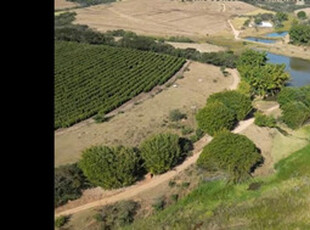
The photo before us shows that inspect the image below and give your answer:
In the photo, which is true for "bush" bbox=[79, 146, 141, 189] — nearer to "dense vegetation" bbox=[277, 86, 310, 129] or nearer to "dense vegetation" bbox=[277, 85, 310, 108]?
"dense vegetation" bbox=[277, 86, 310, 129]

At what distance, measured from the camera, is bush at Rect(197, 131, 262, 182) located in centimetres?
3083

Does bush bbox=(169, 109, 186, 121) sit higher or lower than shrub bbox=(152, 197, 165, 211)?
higher

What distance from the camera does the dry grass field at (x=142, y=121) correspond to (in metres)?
37.0

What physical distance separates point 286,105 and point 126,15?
80087 mm

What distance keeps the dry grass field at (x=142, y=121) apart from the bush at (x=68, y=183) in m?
3.15

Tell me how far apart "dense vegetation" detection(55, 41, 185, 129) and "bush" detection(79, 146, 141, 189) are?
11943 mm

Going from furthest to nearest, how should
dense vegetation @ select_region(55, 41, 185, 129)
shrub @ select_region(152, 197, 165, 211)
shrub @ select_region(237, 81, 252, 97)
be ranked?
shrub @ select_region(237, 81, 252, 97)
dense vegetation @ select_region(55, 41, 185, 129)
shrub @ select_region(152, 197, 165, 211)

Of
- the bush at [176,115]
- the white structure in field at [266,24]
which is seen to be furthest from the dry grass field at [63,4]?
the bush at [176,115]

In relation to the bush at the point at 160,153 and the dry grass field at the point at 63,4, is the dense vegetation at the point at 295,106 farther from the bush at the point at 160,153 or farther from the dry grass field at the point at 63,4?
the dry grass field at the point at 63,4

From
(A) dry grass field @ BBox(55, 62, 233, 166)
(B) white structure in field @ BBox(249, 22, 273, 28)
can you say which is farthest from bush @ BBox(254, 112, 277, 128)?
(B) white structure in field @ BBox(249, 22, 273, 28)

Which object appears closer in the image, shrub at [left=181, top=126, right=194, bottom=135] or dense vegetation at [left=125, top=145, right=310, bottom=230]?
dense vegetation at [left=125, top=145, right=310, bottom=230]

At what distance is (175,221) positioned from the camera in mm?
25891
